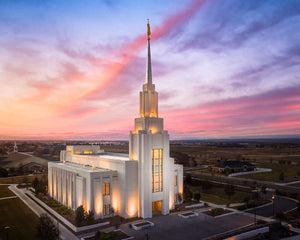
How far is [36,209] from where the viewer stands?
42.5m

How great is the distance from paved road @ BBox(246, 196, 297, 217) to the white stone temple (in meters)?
14.0

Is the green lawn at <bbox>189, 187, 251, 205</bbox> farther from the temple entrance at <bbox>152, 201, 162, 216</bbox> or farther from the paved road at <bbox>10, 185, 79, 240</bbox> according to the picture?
the paved road at <bbox>10, 185, 79, 240</bbox>

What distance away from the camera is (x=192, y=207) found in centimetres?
4238

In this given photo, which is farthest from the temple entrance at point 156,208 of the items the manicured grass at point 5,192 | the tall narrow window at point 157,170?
the manicured grass at point 5,192

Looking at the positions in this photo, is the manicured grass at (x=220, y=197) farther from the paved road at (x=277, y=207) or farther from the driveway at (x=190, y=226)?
the driveway at (x=190, y=226)

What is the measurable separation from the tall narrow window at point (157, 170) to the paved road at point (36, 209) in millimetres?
13527

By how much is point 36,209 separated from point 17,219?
5437 mm

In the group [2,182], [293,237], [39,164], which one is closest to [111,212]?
[293,237]

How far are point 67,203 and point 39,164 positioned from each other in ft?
203

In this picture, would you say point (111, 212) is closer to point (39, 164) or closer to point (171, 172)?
point (171, 172)

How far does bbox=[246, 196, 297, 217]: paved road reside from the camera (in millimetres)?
39375

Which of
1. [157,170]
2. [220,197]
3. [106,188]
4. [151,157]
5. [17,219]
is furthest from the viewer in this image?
[220,197]

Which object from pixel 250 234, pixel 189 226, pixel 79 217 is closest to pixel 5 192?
pixel 79 217

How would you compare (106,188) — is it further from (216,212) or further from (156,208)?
(216,212)
